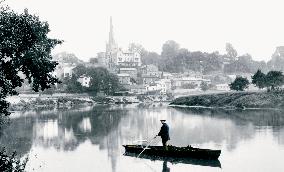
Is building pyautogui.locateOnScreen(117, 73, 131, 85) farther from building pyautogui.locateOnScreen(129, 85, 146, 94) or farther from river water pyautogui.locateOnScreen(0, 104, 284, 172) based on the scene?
river water pyautogui.locateOnScreen(0, 104, 284, 172)

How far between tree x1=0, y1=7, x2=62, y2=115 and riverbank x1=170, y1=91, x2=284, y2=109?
7123cm

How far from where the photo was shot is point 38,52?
71.7 feet

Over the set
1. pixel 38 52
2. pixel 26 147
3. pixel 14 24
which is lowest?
pixel 26 147

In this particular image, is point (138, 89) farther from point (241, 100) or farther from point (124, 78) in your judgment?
point (241, 100)

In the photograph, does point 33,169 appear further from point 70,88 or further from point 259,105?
point 70,88

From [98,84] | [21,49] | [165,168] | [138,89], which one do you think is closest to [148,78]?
[138,89]

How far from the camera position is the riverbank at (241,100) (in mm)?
89500

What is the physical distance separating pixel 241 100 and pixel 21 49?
264ft

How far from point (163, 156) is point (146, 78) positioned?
166m

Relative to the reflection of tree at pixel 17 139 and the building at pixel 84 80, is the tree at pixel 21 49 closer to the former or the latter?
the reflection of tree at pixel 17 139

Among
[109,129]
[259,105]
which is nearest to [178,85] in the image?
[259,105]

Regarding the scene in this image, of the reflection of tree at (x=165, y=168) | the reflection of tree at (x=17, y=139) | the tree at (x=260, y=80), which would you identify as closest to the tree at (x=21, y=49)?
the reflection of tree at (x=165, y=168)

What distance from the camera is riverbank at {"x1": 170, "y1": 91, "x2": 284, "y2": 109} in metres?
89.5

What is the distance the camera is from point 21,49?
2197 centimetres
